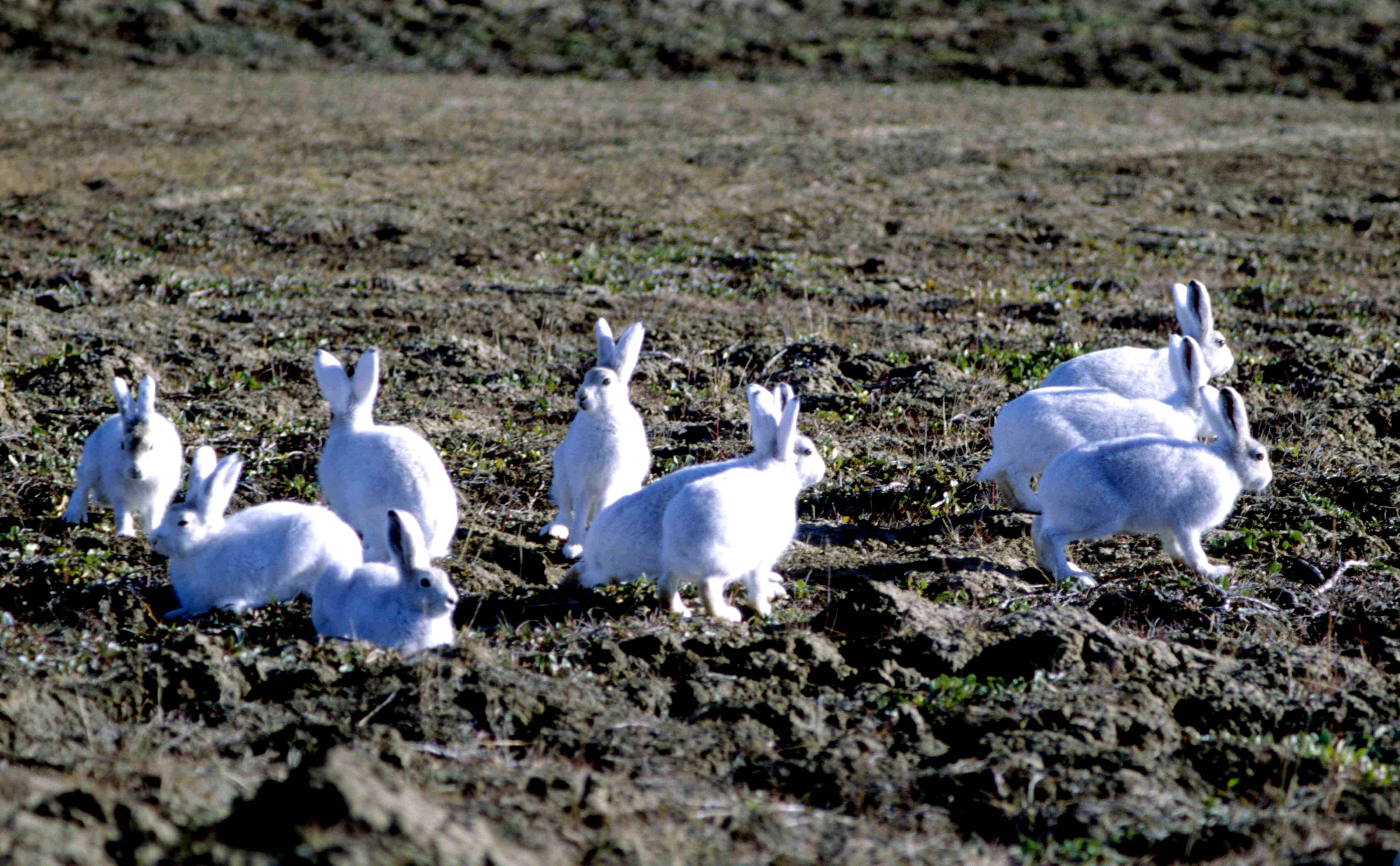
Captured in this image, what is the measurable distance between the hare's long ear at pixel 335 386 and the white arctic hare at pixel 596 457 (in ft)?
3.49

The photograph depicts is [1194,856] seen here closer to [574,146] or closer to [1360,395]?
[1360,395]

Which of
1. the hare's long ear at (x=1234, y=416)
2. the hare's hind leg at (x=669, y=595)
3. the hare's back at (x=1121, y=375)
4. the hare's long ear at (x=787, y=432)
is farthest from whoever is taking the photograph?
the hare's back at (x=1121, y=375)

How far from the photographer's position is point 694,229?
1664cm

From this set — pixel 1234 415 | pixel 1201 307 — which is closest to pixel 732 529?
pixel 1234 415

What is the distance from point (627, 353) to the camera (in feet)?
24.7

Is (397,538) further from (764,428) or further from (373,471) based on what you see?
(764,428)

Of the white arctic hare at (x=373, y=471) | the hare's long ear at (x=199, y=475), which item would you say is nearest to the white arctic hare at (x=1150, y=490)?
the white arctic hare at (x=373, y=471)

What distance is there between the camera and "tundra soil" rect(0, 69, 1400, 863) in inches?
165

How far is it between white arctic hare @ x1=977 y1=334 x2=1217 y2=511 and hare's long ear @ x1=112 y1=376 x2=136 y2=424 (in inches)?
175

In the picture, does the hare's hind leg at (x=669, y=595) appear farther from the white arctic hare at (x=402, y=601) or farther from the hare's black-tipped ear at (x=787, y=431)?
the white arctic hare at (x=402, y=601)

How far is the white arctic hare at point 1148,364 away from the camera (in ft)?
29.0

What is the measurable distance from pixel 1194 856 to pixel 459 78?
2813cm

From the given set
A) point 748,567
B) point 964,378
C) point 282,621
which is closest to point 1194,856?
point 748,567

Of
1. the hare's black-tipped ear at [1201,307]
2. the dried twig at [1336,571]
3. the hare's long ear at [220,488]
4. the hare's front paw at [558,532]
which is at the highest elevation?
the hare's black-tipped ear at [1201,307]
